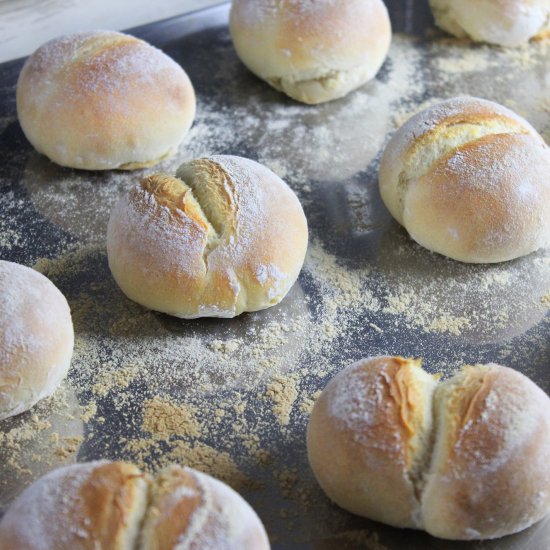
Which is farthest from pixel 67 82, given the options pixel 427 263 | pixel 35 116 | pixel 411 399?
pixel 411 399

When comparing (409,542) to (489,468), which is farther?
(409,542)

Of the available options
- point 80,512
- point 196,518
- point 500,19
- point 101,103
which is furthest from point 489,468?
point 500,19

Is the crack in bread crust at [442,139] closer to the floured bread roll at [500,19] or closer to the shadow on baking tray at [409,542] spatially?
the floured bread roll at [500,19]

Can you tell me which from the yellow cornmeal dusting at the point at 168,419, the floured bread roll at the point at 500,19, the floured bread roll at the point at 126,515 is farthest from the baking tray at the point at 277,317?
the floured bread roll at the point at 126,515

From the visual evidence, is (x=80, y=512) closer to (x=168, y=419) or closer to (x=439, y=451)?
(x=168, y=419)

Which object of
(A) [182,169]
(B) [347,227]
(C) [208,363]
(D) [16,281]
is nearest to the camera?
(D) [16,281]

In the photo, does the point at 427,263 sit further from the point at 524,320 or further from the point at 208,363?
the point at 208,363
